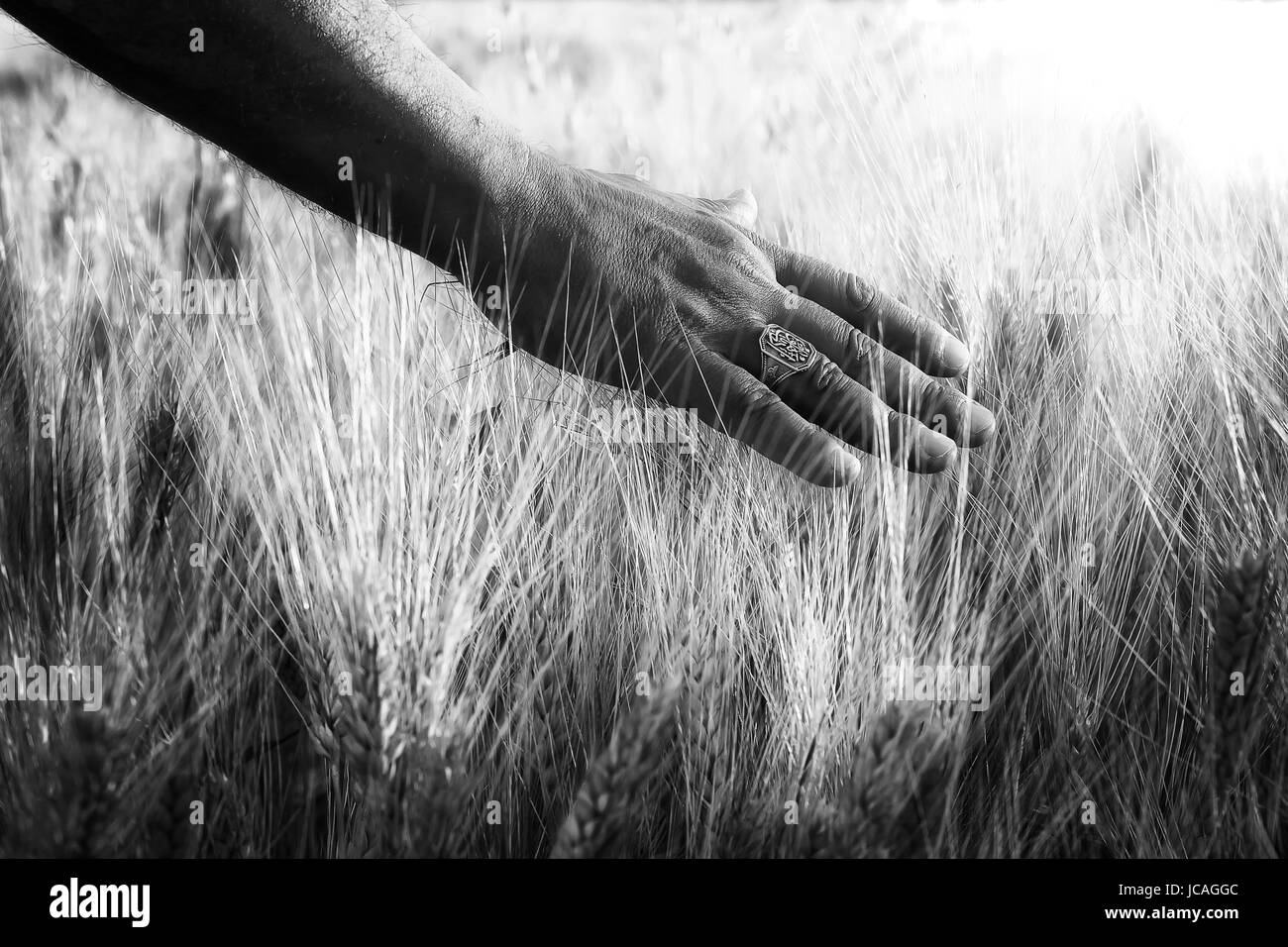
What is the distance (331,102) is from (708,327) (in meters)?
0.47

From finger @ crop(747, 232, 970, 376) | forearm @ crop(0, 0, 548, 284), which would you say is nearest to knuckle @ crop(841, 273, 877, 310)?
finger @ crop(747, 232, 970, 376)

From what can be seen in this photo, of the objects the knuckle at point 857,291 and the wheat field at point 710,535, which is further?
the knuckle at point 857,291

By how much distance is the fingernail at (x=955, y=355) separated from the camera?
1123 millimetres

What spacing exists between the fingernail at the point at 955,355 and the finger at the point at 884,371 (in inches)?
1.1

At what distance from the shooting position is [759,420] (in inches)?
42.6

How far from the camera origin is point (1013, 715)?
903mm

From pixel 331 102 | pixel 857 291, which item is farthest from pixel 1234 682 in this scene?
pixel 331 102

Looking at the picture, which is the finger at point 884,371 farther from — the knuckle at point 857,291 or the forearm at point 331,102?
the forearm at point 331,102

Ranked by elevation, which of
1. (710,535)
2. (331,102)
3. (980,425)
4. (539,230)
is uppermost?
(331,102)

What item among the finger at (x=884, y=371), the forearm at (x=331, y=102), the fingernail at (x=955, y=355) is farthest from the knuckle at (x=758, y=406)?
the forearm at (x=331, y=102)

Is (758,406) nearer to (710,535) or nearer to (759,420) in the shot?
(759,420)
